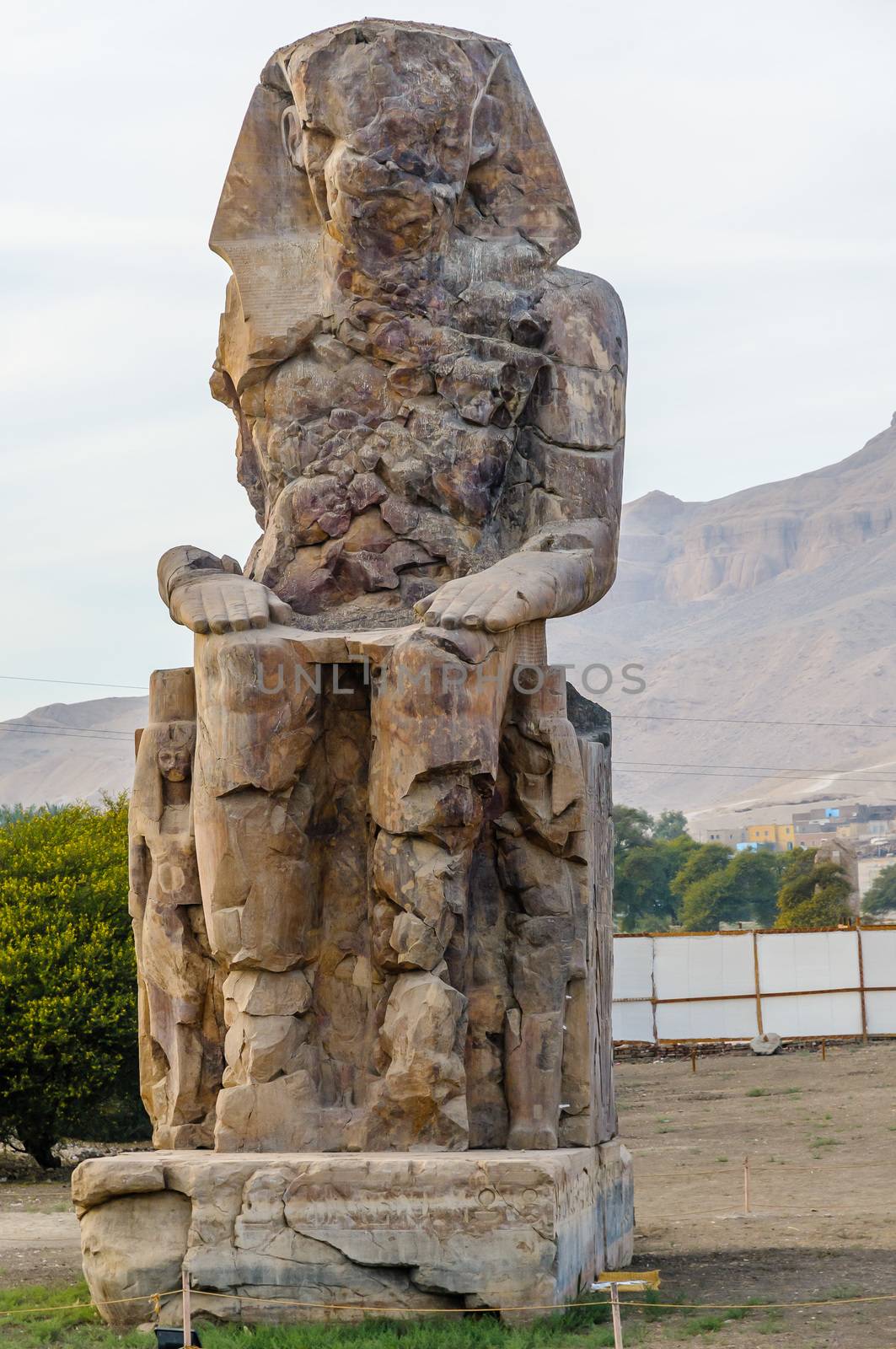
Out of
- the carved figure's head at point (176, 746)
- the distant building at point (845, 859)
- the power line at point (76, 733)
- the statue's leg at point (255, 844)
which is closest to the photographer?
the statue's leg at point (255, 844)

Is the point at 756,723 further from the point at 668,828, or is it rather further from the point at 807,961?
the point at 807,961

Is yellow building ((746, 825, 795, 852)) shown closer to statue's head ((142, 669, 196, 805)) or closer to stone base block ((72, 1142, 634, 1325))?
statue's head ((142, 669, 196, 805))

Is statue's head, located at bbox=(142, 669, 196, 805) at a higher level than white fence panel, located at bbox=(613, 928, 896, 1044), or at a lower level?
higher

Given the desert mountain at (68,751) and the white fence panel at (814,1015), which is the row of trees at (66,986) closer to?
the white fence panel at (814,1015)

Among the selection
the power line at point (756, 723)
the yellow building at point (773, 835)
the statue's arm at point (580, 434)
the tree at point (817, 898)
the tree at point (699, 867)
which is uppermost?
the power line at point (756, 723)

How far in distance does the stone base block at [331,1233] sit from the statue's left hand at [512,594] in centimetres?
171

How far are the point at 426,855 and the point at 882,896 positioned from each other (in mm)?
57594

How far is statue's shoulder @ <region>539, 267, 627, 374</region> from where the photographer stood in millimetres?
7043

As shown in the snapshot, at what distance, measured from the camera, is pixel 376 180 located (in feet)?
22.3

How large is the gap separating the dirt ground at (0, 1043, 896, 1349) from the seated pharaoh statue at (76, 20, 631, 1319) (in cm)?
52

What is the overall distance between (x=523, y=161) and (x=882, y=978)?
1399 centimetres

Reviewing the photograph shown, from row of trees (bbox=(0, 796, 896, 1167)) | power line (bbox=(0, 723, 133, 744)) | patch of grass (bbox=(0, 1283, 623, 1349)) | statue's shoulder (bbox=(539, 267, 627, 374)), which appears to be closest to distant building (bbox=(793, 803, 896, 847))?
power line (bbox=(0, 723, 133, 744))

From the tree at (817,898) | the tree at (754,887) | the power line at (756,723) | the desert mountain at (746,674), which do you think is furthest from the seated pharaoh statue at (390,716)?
the power line at (756,723)

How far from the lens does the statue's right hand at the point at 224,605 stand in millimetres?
6094
